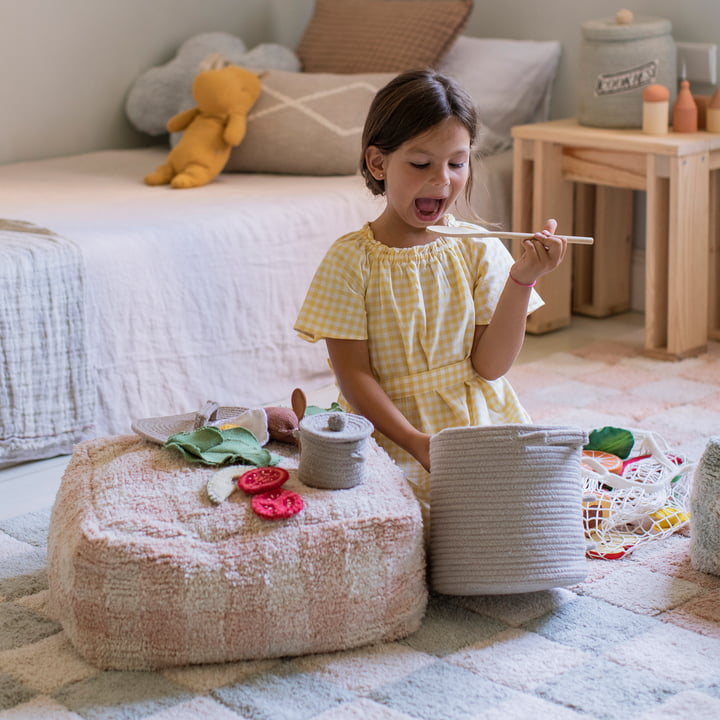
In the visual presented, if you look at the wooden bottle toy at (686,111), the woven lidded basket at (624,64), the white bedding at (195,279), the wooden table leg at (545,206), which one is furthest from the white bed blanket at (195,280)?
the wooden bottle toy at (686,111)

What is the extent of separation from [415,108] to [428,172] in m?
0.09

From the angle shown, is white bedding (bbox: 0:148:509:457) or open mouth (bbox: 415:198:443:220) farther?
white bedding (bbox: 0:148:509:457)

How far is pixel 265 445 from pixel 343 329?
191 mm

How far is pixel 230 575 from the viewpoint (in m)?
1.27

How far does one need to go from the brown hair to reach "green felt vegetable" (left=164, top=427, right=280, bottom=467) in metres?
0.44

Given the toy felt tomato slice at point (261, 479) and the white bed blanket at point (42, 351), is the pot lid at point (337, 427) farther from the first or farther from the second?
the white bed blanket at point (42, 351)

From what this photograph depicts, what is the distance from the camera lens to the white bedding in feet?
6.97

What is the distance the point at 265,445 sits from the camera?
5.05 ft

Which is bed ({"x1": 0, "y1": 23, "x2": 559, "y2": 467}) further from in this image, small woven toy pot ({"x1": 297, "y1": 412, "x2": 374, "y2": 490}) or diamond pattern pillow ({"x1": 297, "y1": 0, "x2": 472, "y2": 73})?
small woven toy pot ({"x1": 297, "y1": 412, "x2": 374, "y2": 490})

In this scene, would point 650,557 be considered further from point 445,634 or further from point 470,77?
point 470,77

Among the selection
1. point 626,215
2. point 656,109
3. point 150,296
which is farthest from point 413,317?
point 626,215

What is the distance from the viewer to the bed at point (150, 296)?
201cm

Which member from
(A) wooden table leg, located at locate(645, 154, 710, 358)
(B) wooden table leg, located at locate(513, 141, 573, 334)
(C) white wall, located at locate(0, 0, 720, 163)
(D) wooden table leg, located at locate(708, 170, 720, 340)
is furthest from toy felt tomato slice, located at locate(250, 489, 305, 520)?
(C) white wall, located at locate(0, 0, 720, 163)

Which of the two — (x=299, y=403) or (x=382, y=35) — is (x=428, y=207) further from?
(x=382, y=35)
